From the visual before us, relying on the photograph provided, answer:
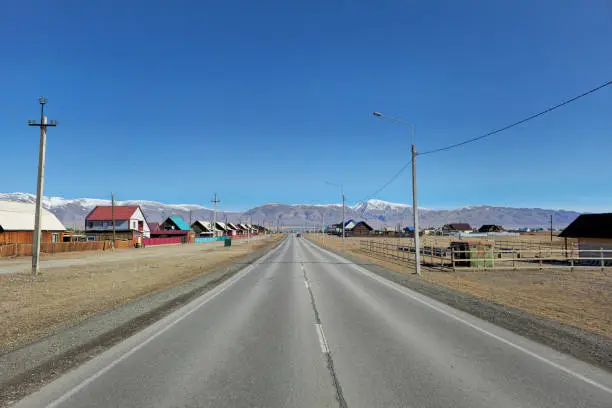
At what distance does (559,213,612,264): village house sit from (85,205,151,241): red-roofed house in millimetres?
73920

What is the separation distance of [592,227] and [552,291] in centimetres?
2234

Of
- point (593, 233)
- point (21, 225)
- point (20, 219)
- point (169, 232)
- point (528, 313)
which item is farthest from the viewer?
point (169, 232)

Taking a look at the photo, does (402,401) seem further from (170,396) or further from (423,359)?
(170,396)

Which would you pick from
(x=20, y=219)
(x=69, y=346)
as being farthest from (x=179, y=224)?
(x=69, y=346)

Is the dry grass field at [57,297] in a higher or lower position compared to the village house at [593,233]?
lower

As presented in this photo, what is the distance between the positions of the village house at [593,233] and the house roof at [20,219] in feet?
200

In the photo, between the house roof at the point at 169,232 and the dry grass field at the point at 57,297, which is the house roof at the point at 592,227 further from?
the house roof at the point at 169,232

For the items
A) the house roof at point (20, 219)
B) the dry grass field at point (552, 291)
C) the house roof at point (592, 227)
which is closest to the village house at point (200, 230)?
the house roof at point (20, 219)

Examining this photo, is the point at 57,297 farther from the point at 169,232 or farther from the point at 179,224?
the point at 179,224

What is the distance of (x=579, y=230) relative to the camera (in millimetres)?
33438

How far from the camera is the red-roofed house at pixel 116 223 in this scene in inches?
3002

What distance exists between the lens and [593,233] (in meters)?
31.9

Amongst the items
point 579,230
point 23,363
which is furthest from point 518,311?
point 579,230

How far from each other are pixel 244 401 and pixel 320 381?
4.01 feet
